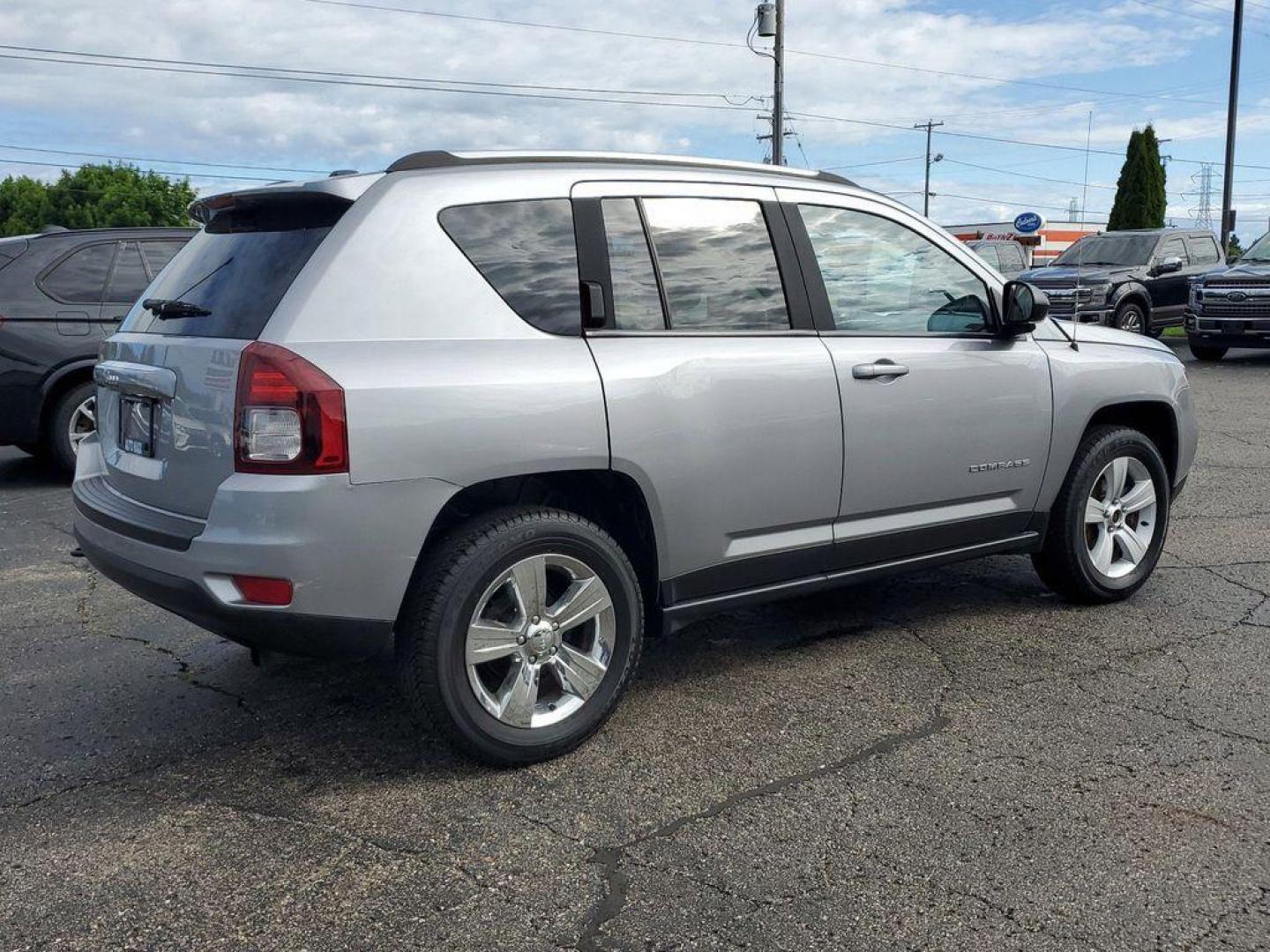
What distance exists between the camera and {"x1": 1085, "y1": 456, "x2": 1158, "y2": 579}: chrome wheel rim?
5121 mm

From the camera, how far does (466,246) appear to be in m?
3.54

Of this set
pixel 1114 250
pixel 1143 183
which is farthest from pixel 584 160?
pixel 1143 183

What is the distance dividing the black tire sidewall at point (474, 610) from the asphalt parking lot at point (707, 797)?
113 millimetres

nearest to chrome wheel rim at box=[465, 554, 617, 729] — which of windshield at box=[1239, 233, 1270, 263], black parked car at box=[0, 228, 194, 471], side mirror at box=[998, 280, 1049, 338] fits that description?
side mirror at box=[998, 280, 1049, 338]

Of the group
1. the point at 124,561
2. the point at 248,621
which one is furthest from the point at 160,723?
the point at 248,621

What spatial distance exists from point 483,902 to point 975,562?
12.7 feet

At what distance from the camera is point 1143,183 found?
118ft

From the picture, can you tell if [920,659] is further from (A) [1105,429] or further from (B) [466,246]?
(B) [466,246]

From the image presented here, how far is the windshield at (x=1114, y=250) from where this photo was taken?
18.0 metres

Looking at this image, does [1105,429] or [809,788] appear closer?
[809,788]

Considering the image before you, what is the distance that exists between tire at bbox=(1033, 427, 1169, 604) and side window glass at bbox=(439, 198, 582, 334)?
8.15 ft

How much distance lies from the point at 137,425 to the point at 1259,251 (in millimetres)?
17098

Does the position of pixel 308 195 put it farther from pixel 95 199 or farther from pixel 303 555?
pixel 95 199

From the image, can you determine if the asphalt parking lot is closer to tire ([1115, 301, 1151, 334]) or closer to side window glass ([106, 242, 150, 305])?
side window glass ([106, 242, 150, 305])
